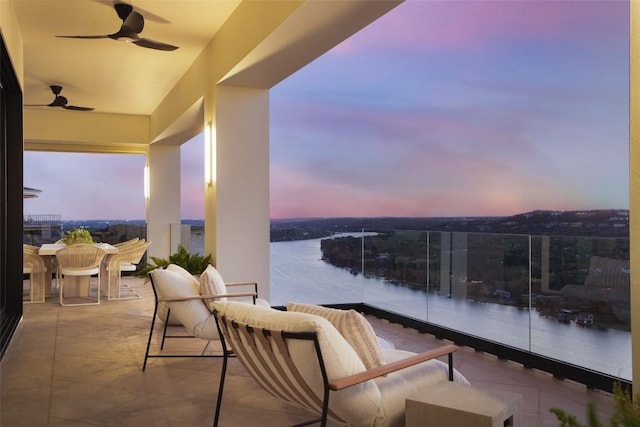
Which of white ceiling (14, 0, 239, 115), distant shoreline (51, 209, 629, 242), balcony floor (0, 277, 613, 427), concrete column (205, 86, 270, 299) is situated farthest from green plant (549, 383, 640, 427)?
concrete column (205, 86, 270, 299)

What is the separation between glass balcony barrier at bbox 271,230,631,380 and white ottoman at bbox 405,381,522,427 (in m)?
2.04

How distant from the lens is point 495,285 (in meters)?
5.07

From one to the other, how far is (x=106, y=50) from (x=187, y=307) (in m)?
4.08

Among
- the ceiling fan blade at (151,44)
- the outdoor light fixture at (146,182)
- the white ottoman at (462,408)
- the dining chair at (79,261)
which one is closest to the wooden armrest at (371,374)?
the white ottoman at (462,408)

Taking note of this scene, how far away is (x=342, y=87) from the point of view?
12539mm

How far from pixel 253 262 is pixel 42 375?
2.46 m

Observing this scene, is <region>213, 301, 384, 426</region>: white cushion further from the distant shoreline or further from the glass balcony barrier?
the distant shoreline

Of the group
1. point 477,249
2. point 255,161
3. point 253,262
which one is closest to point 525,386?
point 477,249

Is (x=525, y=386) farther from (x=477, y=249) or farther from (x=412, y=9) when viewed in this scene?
(x=412, y=9)

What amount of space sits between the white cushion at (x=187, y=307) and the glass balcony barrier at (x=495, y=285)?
2.40 m

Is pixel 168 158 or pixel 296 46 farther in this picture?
pixel 168 158

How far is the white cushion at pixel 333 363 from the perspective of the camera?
236 centimetres

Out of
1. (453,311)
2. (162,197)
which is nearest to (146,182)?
(162,197)

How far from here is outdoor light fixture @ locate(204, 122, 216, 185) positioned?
630cm
